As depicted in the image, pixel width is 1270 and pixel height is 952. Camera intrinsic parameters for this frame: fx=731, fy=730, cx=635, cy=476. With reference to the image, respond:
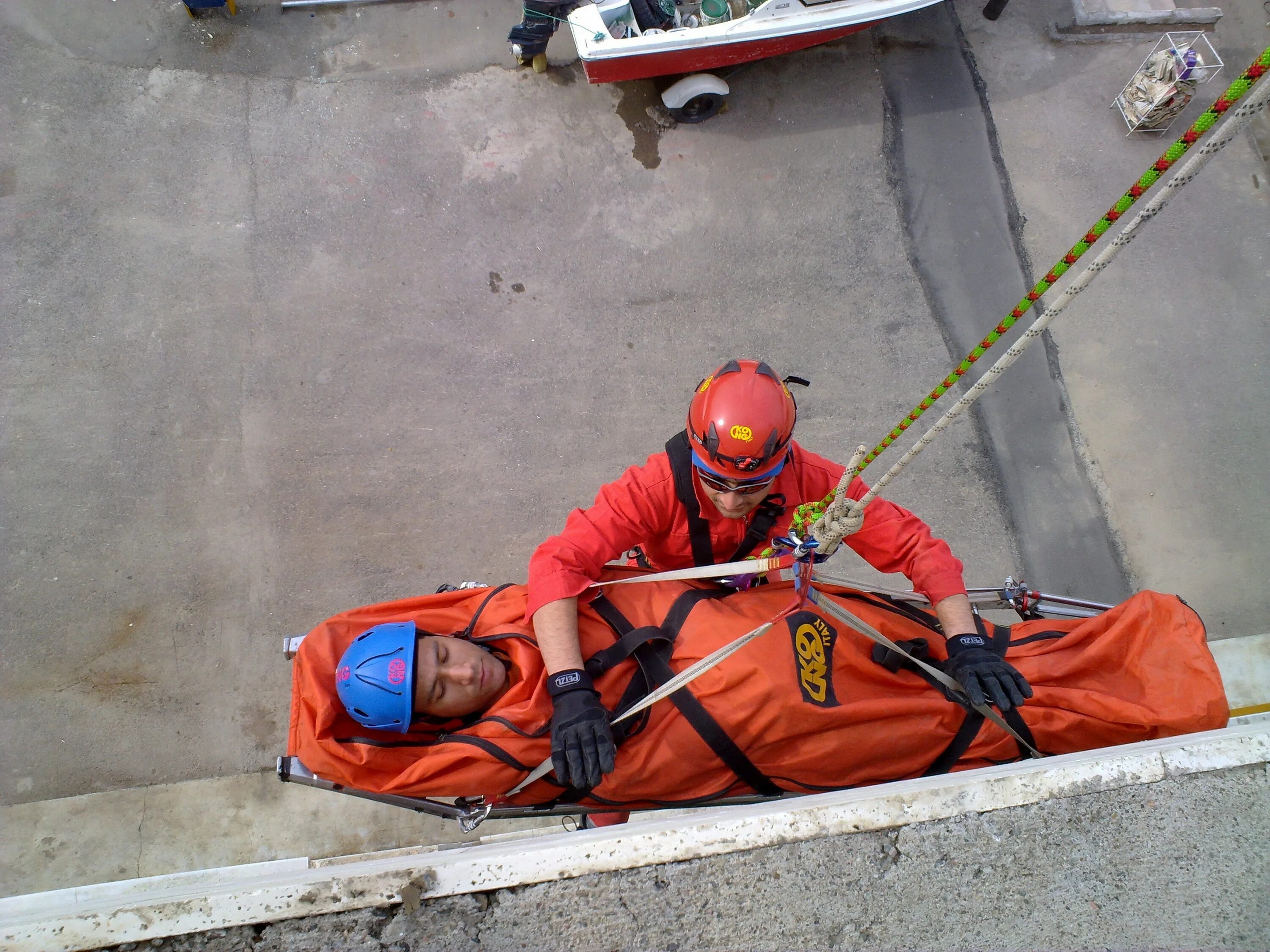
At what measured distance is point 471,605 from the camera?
268 cm

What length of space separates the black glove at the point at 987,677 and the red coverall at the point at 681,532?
208mm

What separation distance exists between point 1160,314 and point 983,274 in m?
1.07

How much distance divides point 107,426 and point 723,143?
4065 millimetres

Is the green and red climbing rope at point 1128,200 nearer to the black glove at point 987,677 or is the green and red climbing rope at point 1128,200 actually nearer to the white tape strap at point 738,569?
the white tape strap at point 738,569

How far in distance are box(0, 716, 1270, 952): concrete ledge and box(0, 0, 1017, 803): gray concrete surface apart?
6.90ft

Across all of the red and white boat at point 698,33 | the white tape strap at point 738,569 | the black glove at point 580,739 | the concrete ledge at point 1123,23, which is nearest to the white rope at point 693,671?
the black glove at point 580,739

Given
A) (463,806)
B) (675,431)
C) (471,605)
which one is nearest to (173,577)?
(471,605)

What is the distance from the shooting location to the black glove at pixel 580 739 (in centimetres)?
213

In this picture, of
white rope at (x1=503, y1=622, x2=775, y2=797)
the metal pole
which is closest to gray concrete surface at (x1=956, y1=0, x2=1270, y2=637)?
white rope at (x1=503, y1=622, x2=775, y2=797)

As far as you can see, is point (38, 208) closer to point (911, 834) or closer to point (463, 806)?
point (463, 806)

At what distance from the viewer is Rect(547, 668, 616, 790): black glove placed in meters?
2.13

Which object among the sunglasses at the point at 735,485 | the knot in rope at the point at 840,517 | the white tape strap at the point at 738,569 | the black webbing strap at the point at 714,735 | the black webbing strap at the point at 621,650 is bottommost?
the black webbing strap at the point at 714,735

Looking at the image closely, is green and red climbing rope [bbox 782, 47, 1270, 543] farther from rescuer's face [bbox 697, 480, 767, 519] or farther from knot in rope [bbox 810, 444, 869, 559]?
rescuer's face [bbox 697, 480, 767, 519]

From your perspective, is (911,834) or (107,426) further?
(107,426)
